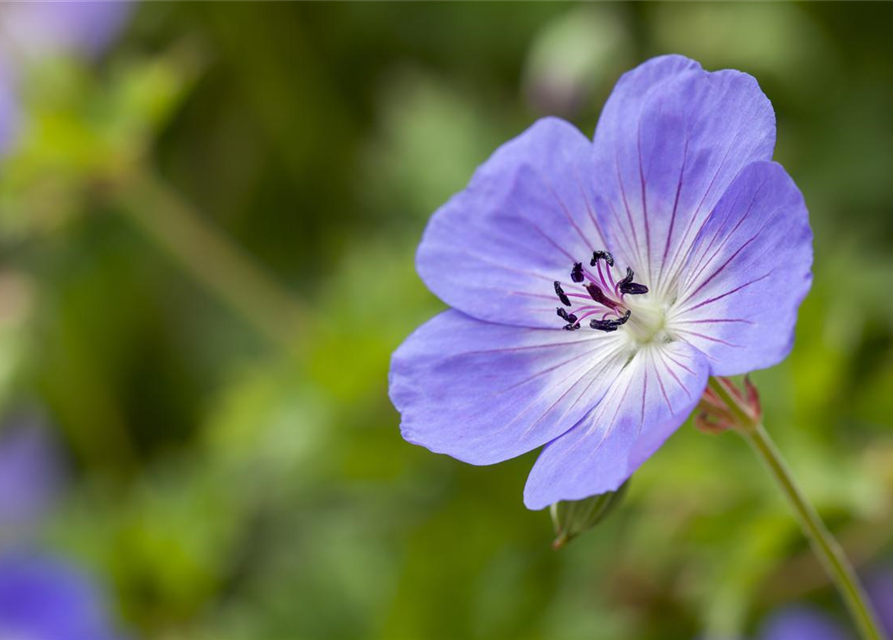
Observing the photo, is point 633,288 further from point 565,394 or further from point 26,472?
point 26,472

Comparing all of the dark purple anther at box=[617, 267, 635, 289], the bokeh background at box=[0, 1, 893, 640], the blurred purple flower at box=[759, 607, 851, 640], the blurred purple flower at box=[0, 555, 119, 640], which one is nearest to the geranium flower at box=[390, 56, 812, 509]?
the dark purple anther at box=[617, 267, 635, 289]

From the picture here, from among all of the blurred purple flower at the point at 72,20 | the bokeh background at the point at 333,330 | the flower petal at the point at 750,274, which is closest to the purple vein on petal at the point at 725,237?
the flower petal at the point at 750,274

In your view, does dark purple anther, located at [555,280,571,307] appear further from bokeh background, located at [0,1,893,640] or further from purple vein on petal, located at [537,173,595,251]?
bokeh background, located at [0,1,893,640]

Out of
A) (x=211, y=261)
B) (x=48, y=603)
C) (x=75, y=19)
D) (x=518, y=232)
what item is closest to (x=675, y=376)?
(x=518, y=232)

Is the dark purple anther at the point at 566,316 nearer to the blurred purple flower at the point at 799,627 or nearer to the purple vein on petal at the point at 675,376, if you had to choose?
the purple vein on petal at the point at 675,376

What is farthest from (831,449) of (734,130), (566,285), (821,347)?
(734,130)

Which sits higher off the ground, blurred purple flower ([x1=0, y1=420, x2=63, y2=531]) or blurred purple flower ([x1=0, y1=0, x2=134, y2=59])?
blurred purple flower ([x1=0, y1=0, x2=134, y2=59])

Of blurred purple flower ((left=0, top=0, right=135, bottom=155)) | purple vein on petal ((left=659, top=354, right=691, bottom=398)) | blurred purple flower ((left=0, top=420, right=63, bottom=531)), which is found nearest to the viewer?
purple vein on petal ((left=659, top=354, right=691, bottom=398))
